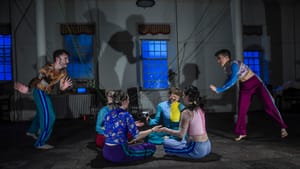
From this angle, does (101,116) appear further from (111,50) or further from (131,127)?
(111,50)

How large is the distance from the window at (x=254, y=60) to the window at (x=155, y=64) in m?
3.30

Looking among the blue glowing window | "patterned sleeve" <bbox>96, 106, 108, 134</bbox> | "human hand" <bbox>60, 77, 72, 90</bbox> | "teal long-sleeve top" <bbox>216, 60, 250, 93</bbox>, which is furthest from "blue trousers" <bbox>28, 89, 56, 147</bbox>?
the blue glowing window

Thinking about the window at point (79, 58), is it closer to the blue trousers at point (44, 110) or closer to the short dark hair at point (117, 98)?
the blue trousers at point (44, 110)

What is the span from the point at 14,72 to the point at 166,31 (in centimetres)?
547

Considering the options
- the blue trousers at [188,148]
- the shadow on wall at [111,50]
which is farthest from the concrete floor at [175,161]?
the shadow on wall at [111,50]

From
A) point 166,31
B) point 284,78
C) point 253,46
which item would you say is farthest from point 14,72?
point 284,78

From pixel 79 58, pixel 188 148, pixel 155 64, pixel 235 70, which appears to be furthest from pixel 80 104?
pixel 188 148

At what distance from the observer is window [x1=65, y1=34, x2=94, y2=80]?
8.20m

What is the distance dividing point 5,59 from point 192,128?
25.6 ft

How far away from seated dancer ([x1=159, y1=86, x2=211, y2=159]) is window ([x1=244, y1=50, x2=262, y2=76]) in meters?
7.24

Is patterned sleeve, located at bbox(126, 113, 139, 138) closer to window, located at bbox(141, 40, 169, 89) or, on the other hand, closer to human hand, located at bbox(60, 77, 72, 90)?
human hand, located at bbox(60, 77, 72, 90)

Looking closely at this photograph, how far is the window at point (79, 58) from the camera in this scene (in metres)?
8.20

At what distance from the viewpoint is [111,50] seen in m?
8.31

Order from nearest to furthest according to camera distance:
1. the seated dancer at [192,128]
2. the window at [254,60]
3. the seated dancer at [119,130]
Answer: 1. the seated dancer at [119,130]
2. the seated dancer at [192,128]
3. the window at [254,60]
